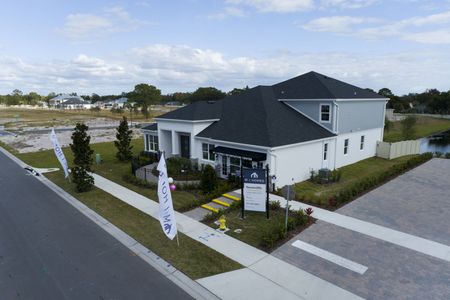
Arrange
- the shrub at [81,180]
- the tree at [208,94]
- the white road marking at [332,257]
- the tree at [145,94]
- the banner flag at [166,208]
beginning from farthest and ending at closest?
the tree at [208,94] → the tree at [145,94] → the shrub at [81,180] → the banner flag at [166,208] → the white road marking at [332,257]

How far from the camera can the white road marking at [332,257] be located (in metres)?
9.86

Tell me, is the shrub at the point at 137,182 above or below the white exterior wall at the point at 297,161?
below

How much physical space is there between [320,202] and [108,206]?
11.6m

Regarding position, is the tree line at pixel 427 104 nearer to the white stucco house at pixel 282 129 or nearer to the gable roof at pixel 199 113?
the white stucco house at pixel 282 129

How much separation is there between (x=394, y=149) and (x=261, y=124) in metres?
15.6

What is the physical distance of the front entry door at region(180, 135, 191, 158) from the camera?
24.4 meters

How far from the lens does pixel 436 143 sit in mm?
46438

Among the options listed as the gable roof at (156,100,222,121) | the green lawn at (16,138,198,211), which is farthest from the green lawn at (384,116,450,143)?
the green lawn at (16,138,198,211)

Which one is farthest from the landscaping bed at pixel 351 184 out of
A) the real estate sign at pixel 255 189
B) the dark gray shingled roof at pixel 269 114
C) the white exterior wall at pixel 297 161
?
the real estate sign at pixel 255 189

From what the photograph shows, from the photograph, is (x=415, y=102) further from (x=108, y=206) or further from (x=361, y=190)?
(x=108, y=206)

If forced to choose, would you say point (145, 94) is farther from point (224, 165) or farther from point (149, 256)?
point (149, 256)

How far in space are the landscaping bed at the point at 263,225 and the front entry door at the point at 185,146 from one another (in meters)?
10.2

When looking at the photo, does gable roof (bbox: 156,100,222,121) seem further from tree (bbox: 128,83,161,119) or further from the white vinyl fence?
tree (bbox: 128,83,161,119)

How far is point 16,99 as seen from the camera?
15875 centimetres
